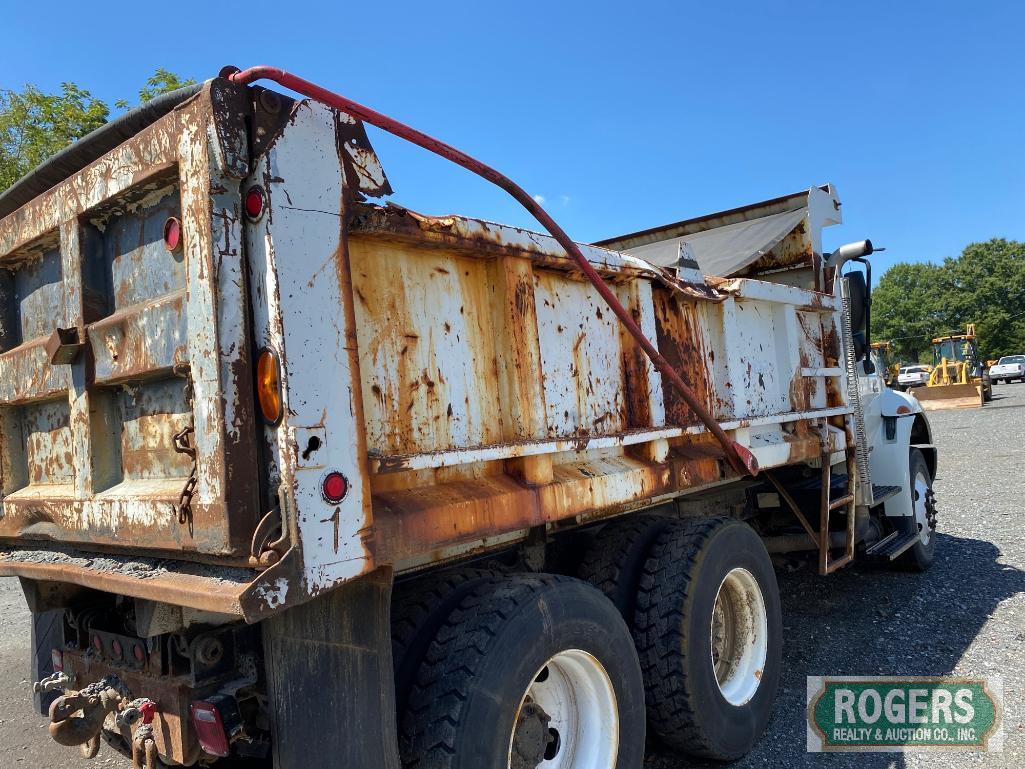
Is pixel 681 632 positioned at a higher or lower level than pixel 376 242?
lower

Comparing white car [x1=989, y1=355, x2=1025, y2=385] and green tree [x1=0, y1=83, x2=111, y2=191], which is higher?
green tree [x1=0, y1=83, x2=111, y2=191]

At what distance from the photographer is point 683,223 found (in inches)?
220

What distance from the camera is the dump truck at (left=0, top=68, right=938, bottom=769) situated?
5.96 ft

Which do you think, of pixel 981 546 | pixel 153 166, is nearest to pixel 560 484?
pixel 153 166

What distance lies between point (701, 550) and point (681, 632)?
0.38 metres

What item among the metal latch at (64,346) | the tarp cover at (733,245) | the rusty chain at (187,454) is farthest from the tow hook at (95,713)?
the tarp cover at (733,245)

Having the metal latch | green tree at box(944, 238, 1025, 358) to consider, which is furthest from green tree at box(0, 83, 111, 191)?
green tree at box(944, 238, 1025, 358)

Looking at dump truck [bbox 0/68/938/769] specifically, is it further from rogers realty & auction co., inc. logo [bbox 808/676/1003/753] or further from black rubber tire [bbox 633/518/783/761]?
rogers realty & auction co., inc. logo [bbox 808/676/1003/753]

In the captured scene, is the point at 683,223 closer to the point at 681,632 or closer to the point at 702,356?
the point at 702,356

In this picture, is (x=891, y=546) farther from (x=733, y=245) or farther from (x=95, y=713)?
(x=95, y=713)

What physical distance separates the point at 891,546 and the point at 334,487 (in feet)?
16.2

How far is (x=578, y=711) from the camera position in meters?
2.56

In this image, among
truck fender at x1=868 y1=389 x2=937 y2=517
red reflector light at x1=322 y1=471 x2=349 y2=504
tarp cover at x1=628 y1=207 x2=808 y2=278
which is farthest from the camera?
truck fender at x1=868 y1=389 x2=937 y2=517

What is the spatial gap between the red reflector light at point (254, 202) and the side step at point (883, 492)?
4.87 metres
